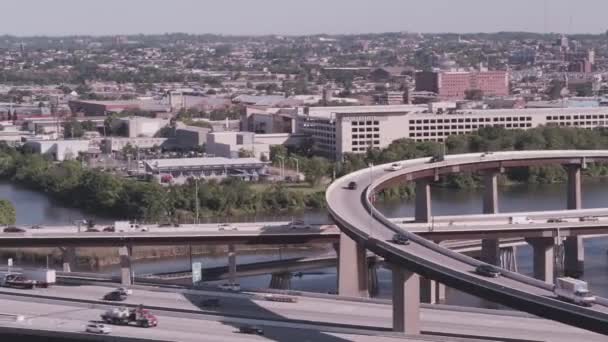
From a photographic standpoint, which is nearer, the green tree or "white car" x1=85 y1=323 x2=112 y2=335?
"white car" x1=85 y1=323 x2=112 y2=335

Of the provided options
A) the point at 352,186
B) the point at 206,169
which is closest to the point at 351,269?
the point at 352,186

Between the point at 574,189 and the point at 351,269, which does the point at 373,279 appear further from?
the point at 574,189

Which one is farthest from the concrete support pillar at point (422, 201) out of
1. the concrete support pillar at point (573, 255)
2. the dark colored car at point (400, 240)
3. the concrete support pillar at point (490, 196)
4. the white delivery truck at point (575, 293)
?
the white delivery truck at point (575, 293)

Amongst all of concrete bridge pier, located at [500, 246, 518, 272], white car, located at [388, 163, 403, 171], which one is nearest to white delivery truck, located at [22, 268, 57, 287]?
concrete bridge pier, located at [500, 246, 518, 272]

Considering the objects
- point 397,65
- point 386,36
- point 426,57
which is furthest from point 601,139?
point 386,36

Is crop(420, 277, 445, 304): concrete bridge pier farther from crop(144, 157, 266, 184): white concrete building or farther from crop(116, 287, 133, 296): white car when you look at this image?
crop(144, 157, 266, 184): white concrete building

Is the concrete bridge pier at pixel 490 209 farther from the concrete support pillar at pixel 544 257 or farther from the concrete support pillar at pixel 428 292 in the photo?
the concrete support pillar at pixel 428 292
